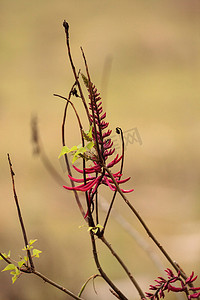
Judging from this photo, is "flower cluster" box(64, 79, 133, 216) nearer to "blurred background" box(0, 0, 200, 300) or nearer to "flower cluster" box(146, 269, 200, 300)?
"flower cluster" box(146, 269, 200, 300)

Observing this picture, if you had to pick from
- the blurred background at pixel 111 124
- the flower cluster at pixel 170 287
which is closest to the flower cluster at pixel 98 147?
the flower cluster at pixel 170 287

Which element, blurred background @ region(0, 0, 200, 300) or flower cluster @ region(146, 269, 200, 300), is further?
blurred background @ region(0, 0, 200, 300)

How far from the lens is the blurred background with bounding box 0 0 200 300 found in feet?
6.12

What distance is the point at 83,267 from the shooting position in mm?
1834

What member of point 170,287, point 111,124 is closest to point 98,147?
point 170,287

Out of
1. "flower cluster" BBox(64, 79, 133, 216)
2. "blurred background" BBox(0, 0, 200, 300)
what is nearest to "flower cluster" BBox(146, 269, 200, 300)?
"flower cluster" BBox(64, 79, 133, 216)

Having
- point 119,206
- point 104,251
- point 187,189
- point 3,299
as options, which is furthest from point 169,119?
point 3,299

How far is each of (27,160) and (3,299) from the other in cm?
139

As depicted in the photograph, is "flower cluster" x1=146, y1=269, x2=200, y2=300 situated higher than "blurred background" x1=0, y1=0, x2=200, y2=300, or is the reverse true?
"blurred background" x1=0, y1=0, x2=200, y2=300

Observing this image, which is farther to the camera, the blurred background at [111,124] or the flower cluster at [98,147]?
the blurred background at [111,124]

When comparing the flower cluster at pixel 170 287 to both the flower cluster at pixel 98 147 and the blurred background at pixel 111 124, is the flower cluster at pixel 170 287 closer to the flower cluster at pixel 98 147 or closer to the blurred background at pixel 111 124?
the flower cluster at pixel 98 147

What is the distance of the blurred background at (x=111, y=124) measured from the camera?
187 cm

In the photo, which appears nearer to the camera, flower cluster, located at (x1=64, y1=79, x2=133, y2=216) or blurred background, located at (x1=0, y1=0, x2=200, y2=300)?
flower cluster, located at (x1=64, y1=79, x2=133, y2=216)

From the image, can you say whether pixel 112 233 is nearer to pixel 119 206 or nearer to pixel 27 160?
pixel 119 206
